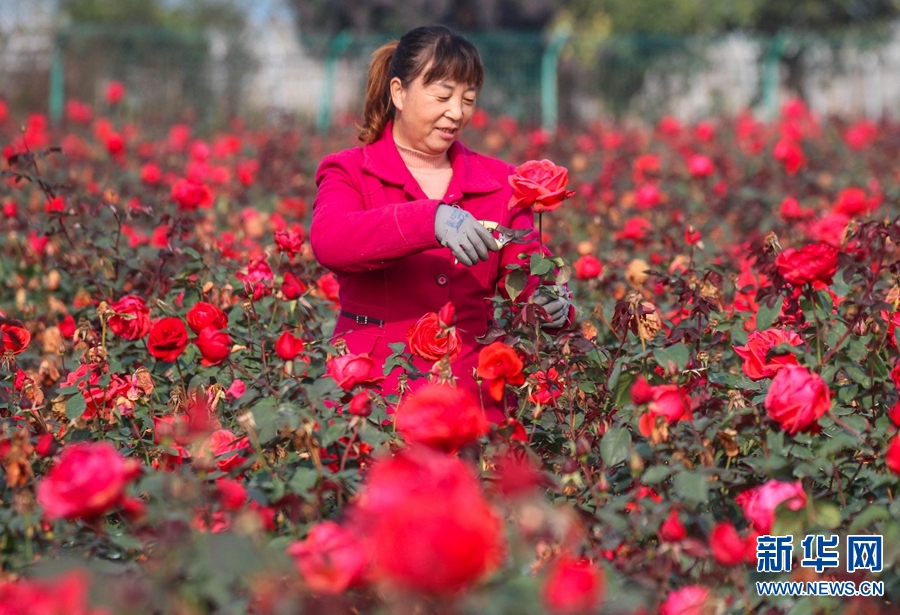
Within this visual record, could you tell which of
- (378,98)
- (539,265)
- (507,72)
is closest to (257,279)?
(378,98)

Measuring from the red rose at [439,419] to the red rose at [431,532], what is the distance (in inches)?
10.6

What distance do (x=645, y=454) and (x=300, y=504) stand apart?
22.5 inches

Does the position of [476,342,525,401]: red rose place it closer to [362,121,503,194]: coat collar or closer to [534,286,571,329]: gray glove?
[534,286,571,329]: gray glove

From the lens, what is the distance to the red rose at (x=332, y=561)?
4.50 ft

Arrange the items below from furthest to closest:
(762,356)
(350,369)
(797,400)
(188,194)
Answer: (188,194), (762,356), (350,369), (797,400)

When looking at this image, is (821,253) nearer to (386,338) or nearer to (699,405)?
(699,405)

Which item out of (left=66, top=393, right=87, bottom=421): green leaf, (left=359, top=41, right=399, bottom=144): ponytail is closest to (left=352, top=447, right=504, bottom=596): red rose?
(left=66, top=393, right=87, bottom=421): green leaf

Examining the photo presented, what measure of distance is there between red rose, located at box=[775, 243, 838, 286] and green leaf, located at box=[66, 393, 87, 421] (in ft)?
4.49

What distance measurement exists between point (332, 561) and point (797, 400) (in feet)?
2.51

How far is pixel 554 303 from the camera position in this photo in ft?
7.80

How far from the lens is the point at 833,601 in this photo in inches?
70.6

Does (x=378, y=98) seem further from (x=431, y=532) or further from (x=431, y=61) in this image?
(x=431, y=532)

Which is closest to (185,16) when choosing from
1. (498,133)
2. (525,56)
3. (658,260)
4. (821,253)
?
(525,56)

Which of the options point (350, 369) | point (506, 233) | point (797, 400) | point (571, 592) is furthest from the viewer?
point (506, 233)
